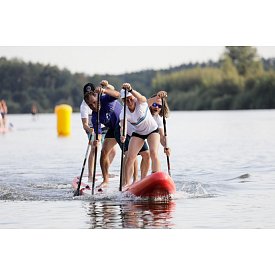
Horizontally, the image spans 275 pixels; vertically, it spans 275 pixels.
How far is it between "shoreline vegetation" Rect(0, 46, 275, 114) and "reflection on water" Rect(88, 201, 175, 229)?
1423 mm

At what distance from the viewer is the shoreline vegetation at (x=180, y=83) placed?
501 inches

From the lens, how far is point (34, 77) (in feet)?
42.5

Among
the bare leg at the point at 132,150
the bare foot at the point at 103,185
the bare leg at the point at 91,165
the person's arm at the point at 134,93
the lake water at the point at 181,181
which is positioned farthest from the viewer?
the bare leg at the point at 91,165

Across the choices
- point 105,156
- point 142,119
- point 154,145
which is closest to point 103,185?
point 105,156

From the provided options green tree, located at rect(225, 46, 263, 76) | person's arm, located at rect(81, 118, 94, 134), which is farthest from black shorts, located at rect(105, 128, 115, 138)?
green tree, located at rect(225, 46, 263, 76)

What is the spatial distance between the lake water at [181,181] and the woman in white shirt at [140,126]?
1.52 ft

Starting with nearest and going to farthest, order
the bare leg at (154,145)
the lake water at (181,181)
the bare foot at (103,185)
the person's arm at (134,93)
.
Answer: the lake water at (181,181) → the person's arm at (134,93) → the bare leg at (154,145) → the bare foot at (103,185)

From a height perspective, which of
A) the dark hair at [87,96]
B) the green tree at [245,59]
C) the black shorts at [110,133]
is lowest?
the black shorts at [110,133]

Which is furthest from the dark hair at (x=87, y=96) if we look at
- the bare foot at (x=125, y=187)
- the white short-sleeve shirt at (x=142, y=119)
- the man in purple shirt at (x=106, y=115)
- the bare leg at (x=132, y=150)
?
the bare foot at (x=125, y=187)

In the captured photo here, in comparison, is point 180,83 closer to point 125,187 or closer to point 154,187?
point 125,187

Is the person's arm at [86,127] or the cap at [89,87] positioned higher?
the cap at [89,87]

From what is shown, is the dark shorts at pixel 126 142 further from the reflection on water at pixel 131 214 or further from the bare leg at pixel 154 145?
the reflection on water at pixel 131 214
